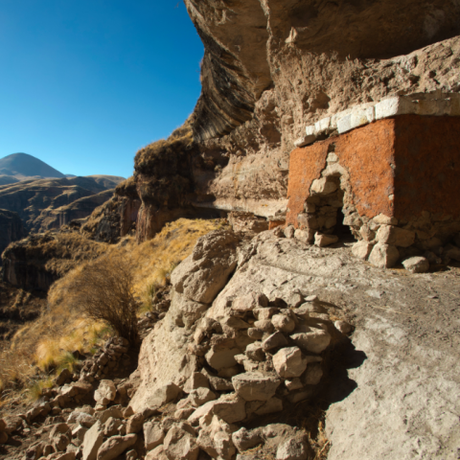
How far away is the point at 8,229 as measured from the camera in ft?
108

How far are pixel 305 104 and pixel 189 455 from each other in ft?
19.5

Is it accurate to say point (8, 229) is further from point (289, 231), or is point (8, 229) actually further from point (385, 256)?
point (385, 256)

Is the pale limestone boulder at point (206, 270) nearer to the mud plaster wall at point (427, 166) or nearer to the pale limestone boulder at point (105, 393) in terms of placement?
the pale limestone boulder at point (105, 393)

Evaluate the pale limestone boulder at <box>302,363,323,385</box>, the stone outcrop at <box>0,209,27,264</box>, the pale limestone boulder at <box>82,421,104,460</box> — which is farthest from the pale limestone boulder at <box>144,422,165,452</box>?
the stone outcrop at <box>0,209,27,264</box>

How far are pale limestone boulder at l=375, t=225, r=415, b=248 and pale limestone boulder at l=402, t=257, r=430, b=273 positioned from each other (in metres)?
0.19

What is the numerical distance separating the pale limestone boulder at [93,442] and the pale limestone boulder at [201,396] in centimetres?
72

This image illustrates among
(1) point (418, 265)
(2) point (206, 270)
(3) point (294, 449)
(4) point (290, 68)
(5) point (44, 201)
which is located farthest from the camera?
(5) point (44, 201)

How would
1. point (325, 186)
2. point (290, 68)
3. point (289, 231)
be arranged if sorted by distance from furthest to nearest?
1. point (290, 68)
2. point (289, 231)
3. point (325, 186)

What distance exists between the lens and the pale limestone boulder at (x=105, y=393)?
128 inches

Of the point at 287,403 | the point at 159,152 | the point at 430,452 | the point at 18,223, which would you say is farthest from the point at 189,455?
the point at 18,223

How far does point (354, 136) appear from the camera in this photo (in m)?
3.23

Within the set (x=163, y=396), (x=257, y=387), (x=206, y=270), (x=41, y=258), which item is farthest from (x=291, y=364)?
(x=41, y=258)

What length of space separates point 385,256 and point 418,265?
0.90ft

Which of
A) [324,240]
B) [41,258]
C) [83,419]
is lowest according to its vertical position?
[41,258]
